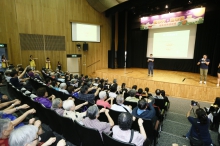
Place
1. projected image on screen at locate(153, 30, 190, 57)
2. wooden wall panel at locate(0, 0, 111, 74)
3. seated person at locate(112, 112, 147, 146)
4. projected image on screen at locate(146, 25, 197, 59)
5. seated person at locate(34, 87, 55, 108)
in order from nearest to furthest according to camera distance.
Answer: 1. seated person at locate(112, 112, 147, 146)
2. seated person at locate(34, 87, 55, 108)
3. wooden wall panel at locate(0, 0, 111, 74)
4. projected image on screen at locate(146, 25, 197, 59)
5. projected image on screen at locate(153, 30, 190, 57)

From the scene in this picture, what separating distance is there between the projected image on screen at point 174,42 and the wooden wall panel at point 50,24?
4.44 metres

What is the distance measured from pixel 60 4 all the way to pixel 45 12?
4.31 ft

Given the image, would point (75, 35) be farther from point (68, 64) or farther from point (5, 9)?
point (5, 9)

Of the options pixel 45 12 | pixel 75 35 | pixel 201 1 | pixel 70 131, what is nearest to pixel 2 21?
pixel 45 12

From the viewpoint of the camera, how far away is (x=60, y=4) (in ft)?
33.0

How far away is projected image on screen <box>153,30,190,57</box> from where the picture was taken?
376 inches

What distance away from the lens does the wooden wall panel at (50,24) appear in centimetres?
849

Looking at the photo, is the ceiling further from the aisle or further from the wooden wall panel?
the aisle

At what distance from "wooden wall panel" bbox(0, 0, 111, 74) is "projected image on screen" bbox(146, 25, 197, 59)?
4.44m

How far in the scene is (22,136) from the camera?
1242 mm

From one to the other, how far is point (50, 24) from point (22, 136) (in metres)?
10.2

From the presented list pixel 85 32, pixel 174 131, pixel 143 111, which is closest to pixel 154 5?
pixel 85 32

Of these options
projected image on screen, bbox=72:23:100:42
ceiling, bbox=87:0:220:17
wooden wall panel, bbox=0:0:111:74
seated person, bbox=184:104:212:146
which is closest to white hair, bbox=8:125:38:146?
seated person, bbox=184:104:212:146

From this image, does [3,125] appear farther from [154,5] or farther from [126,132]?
[154,5]
